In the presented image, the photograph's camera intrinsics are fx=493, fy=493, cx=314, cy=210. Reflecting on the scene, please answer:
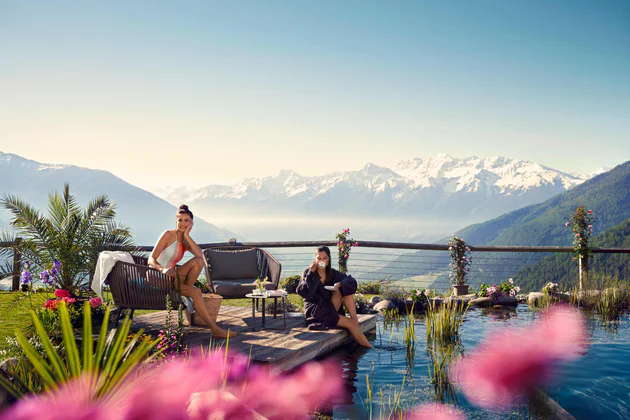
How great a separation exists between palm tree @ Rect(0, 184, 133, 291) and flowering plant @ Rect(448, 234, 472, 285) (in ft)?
19.9

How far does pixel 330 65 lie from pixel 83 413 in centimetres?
1654

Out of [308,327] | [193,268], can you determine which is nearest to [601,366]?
[308,327]

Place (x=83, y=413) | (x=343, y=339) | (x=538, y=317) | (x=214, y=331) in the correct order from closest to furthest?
(x=83, y=413)
(x=214, y=331)
(x=343, y=339)
(x=538, y=317)

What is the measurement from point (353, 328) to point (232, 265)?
283 centimetres

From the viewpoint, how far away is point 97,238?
5668 mm

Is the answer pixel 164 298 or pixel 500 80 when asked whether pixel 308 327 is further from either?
pixel 500 80

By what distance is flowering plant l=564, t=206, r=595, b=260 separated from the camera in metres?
9.02

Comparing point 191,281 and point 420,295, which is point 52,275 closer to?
point 191,281

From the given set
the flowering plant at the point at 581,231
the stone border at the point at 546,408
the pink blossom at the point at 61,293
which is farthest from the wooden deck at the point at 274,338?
the flowering plant at the point at 581,231

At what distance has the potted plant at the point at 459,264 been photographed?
9.33m

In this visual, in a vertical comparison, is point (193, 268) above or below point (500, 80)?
below

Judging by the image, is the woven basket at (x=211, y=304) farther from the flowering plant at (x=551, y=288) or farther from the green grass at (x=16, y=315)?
the flowering plant at (x=551, y=288)

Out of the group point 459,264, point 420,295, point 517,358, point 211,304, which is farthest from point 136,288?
point 459,264

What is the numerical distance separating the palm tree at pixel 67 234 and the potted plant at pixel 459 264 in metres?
6.07
